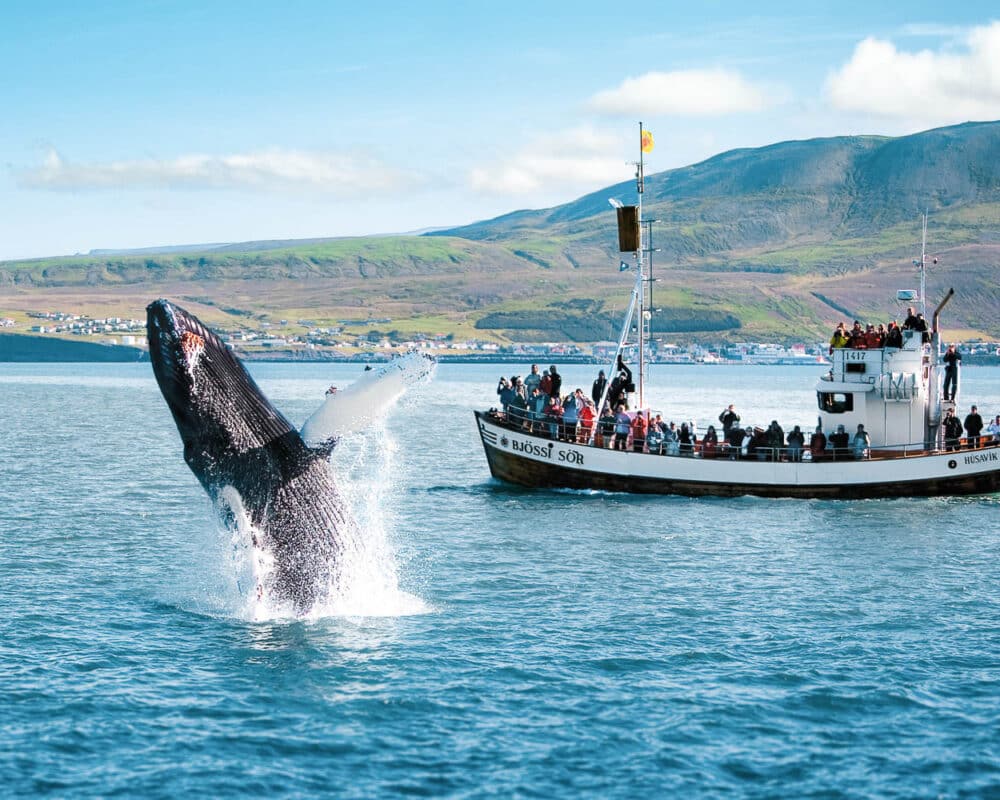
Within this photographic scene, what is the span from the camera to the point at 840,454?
129ft

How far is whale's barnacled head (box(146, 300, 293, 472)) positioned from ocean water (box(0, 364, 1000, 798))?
11.7 feet

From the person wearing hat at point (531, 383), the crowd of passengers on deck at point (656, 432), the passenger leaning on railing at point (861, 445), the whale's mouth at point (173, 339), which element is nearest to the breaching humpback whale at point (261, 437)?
the whale's mouth at point (173, 339)

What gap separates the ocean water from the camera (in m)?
14.3

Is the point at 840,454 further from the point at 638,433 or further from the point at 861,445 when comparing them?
the point at 638,433

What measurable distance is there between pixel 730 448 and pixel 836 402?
13.0ft

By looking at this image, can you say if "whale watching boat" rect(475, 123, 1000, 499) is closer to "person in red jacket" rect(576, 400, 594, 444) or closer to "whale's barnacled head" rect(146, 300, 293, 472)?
"person in red jacket" rect(576, 400, 594, 444)

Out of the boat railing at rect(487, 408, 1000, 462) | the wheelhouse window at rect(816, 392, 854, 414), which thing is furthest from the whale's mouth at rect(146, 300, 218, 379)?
the wheelhouse window at rect(816, 392, 854, 414)

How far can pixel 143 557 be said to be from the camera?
2748 centimetres

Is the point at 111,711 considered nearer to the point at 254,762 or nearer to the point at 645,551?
the point at 254,762

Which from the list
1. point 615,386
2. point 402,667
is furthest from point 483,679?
point 615,386

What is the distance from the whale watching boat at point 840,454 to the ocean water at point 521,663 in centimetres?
440

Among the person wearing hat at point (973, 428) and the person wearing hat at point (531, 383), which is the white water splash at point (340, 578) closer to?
the person wearing hat at point (531, 383)

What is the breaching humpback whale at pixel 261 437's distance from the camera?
47.3 feet

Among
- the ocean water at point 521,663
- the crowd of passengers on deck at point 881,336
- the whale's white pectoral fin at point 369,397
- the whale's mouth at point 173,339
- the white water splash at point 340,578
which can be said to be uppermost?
the crowd of passengers on deck at point 881,336
